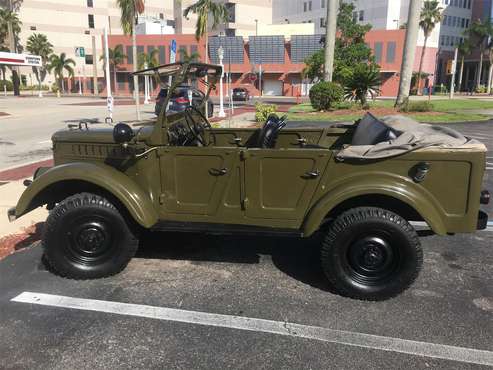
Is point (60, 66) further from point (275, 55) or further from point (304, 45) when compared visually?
point (304, 45)

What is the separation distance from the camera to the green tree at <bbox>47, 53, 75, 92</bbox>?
64562 millimetres

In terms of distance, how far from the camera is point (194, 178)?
380 cm

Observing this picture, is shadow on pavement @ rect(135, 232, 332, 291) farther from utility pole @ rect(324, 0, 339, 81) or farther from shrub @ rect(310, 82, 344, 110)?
utility pole @ rect(324, 0, 339, 81)

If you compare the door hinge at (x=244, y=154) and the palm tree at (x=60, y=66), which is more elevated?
the palm tree at (x=60, y=66)

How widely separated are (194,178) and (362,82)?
18135 millimetres

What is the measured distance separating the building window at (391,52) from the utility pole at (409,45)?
1482 inches

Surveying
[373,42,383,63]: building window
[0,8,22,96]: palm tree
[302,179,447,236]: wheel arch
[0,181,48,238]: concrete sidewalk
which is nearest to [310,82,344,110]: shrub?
[0,181,48,238]: concrete sidewalk

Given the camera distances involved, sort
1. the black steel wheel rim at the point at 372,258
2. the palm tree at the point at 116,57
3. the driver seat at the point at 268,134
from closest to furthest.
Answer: the black steel wheel rim at the point at 372,258 → the driver seat at the point at 268,134 → the palm tree at the point at 116,57

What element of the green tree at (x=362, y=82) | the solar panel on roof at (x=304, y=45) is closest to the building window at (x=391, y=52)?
the solar panel on roof at (x=304, y=45)

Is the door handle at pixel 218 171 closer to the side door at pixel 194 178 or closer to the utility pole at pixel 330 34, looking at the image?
the side door at pixel 194 178

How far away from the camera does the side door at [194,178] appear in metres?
3.71

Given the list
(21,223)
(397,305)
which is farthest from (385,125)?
(21,223)

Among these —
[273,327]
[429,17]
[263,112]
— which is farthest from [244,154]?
[429,17]

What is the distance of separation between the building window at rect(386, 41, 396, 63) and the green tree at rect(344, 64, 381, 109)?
37.4 metres
